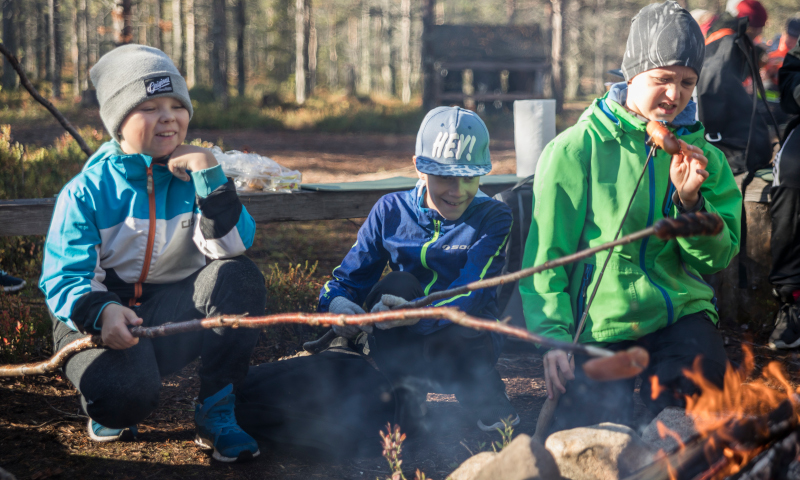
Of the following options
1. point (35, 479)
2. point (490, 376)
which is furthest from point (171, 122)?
point (490, 376)

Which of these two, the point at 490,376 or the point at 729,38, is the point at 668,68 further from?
the point at 729,38

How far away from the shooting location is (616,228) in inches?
99.0

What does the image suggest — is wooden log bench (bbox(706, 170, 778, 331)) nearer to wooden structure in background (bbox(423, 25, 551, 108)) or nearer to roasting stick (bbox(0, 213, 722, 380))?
roasting stick (bbox(0, 213, 722, 380))

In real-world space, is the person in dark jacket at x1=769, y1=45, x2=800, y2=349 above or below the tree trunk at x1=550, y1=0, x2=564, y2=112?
below

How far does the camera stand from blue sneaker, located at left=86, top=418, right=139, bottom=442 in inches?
104

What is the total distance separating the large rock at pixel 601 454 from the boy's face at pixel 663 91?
125 centimetres

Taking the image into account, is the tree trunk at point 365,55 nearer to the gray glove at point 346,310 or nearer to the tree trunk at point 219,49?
the tree trunk at point 219,49

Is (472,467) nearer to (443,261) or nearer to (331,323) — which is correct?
(331,323)


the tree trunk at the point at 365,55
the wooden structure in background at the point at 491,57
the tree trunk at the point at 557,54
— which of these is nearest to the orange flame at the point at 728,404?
the tree trunk at the point at 557,54

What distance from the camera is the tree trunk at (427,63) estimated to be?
2142 centimetres

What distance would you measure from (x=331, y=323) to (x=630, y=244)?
1408mm

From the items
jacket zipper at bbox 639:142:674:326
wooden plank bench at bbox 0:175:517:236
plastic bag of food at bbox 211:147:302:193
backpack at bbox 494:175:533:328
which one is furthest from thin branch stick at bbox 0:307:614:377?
plastic bag of food at bbox 211:147:302:193

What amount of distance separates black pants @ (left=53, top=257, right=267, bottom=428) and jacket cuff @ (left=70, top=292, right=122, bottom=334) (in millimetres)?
202

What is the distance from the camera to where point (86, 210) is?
241 cm
